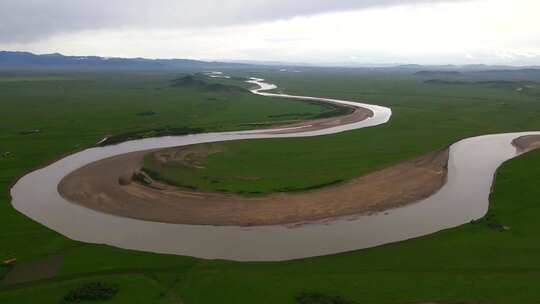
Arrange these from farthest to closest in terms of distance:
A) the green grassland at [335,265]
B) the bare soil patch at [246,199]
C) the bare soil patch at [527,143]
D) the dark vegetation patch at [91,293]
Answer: the bare soil patch at [527,143]
the bare soil patch at [246,199]
the green grassland at [335,265]
the dark vegetation patch at [91,293]

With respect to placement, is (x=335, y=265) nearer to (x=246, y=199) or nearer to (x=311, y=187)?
(x=246, y=199)

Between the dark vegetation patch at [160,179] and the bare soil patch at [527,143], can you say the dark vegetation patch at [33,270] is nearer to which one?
the dark vegetation patch at [160,179]

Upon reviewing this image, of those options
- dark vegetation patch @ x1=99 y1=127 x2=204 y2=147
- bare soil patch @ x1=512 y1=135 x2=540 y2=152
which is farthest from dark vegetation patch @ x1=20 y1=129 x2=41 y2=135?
bare soil patch @ x1=512 y1=135 x2=540 y2=152

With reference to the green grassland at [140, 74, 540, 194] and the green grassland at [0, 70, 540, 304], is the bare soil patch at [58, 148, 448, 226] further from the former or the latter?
the green grassland at [0, 70, 540, 304]

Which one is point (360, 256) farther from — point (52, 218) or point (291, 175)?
point (52, 218)

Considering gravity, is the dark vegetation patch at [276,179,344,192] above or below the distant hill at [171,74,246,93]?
below

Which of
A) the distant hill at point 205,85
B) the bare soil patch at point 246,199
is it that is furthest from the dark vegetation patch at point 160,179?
the distant hill at point 205,85
